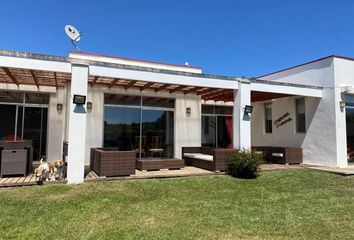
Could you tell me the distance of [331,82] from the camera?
10.8 meters

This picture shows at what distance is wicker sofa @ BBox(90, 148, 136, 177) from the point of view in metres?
7.42

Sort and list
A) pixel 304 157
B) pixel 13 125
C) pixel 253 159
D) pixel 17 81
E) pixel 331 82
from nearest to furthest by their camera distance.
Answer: pixel 253 159 → pixel 17 81 → pixel 13 125 → pixel 331 82 → pixel 304 157

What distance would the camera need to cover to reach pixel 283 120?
41.9ft

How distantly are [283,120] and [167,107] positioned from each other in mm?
5744

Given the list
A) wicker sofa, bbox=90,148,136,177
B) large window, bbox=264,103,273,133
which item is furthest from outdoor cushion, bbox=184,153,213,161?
large window, bbox=264,103,273,133

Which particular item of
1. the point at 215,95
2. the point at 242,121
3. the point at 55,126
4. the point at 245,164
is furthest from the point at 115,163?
the point at 215,95

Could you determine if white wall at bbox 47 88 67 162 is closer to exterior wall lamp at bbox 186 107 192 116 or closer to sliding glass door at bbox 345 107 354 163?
exterior wall lamp at bbox 186 107 192 116

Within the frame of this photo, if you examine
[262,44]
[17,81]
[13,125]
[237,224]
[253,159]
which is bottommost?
[237,224]

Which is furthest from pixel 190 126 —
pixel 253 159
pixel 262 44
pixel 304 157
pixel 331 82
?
pixel 262 44

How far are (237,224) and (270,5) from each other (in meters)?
11.0

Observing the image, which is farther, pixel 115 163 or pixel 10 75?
pixel 10 75

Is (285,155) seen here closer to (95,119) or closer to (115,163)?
(115,163)

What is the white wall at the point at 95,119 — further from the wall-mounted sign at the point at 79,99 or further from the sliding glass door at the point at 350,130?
the sliding glass door at the point at 350,130

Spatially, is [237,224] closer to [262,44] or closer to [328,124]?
[328,124]
